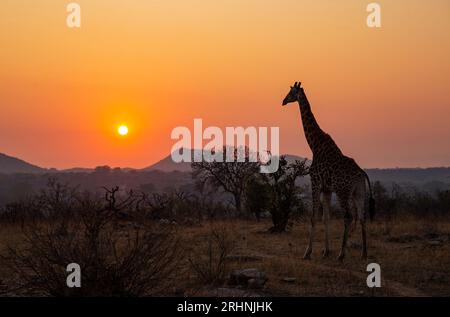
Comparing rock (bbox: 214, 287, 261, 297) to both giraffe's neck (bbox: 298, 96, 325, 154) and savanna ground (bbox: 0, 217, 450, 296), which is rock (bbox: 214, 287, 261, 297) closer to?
savanna ground (bbox: 0, 217, 450, 296)

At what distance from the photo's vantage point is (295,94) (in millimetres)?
14375

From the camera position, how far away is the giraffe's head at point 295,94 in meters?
14.3

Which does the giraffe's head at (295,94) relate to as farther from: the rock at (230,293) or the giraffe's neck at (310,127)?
the rock at (230,293)

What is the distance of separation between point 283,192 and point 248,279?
31.8 feet

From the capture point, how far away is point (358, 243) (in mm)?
14516

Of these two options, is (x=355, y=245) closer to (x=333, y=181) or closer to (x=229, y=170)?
(x=333, y=181)

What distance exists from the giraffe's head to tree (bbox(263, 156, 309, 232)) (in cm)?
399

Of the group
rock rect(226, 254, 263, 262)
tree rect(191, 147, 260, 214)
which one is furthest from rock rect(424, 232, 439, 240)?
tree rect(191, 147, 260, 214)

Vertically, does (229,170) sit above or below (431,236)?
above

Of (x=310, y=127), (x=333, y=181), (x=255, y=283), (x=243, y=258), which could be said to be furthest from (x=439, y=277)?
(x=310, y=127)

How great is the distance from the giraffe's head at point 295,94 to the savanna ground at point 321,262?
3731 millimetres

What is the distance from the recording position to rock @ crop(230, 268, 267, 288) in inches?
358
